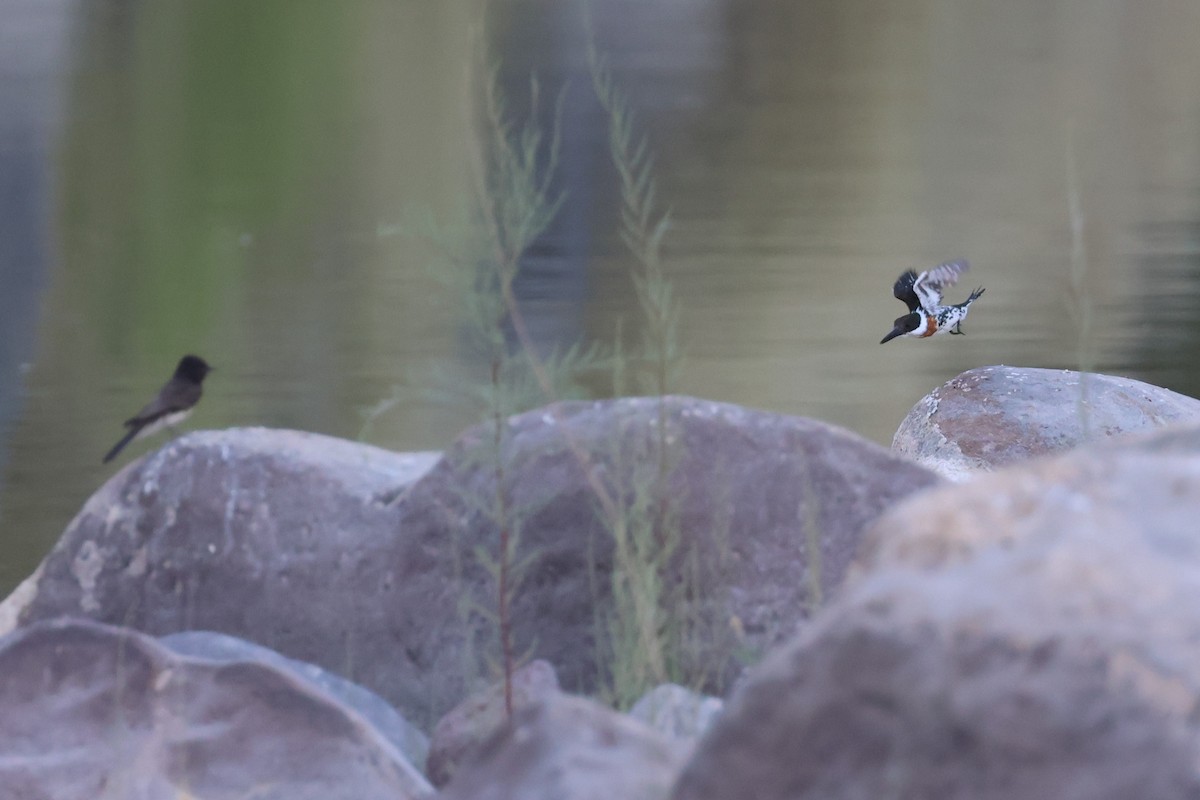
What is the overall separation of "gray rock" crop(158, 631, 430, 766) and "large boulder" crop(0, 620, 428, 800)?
0.34m

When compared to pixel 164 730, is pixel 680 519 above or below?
above

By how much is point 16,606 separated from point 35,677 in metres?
0.99

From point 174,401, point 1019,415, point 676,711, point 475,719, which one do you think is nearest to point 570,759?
point 676,711

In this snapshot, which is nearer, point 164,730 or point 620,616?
point 164,730

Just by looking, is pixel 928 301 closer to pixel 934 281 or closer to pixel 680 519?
pixel 934 281

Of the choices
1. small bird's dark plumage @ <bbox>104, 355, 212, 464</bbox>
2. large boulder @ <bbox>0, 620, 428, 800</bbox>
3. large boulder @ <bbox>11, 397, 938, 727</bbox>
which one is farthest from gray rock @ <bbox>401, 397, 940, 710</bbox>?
small bird's dark plumage @ <bbox>104, 355, 212, 464</bbox>

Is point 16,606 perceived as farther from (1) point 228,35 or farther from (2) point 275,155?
(1) point 228,35

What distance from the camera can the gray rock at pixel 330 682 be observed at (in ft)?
11.0

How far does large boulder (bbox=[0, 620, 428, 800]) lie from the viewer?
2.83 m

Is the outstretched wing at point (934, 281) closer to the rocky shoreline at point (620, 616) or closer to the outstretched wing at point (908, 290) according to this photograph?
the outstretched wing at point (908, 290)

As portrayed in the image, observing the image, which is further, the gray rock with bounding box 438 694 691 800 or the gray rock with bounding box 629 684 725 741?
the gray rock with bounding box 629 684 725 741

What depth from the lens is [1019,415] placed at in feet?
17.2

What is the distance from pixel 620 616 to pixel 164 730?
87cm

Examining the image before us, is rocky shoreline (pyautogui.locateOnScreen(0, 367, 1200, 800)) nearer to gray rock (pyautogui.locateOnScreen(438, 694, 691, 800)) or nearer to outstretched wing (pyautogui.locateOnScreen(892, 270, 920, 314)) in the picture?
gray rock (pyautogui.locateOnScreen(438, 694, 691, 800))
